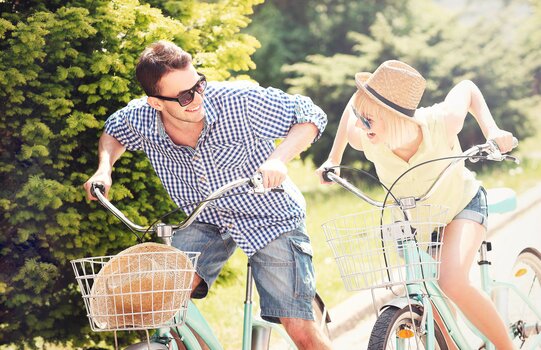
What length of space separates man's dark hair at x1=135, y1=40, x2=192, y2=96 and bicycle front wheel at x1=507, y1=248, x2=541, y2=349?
7.05 ft

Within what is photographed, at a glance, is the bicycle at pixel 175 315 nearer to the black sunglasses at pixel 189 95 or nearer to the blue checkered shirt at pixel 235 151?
the blue checkered shirt at pixel 235 151

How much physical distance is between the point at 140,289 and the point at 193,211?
1.33 ft

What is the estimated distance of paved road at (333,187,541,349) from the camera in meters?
6.21

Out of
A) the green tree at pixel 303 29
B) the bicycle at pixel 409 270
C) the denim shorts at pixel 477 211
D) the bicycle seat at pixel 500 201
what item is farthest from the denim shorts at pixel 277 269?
the green tree at pixel 303 29

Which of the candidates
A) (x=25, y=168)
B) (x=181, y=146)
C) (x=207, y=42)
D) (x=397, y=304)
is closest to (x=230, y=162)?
(x=181, y=146)

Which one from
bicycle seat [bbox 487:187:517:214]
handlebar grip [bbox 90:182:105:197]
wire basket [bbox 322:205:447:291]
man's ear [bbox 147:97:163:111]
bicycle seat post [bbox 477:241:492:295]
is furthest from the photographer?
bicycle seat [bbox 487:187:517:214]

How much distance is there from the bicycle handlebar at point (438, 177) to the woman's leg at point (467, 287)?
39 cm

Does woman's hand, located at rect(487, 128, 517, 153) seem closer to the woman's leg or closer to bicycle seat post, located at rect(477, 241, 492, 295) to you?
the woman's leg

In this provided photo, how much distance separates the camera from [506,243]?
29.0ft

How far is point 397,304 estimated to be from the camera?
3781mm

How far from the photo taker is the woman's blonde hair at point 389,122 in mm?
3973

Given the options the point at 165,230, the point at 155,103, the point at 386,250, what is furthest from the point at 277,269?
the point at 155,103

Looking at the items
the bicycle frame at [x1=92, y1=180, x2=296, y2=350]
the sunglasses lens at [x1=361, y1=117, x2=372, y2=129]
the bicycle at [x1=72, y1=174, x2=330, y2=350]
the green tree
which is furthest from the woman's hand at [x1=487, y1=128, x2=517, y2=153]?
the green tree

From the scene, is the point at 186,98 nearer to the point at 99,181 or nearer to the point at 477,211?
the point at 99,181
